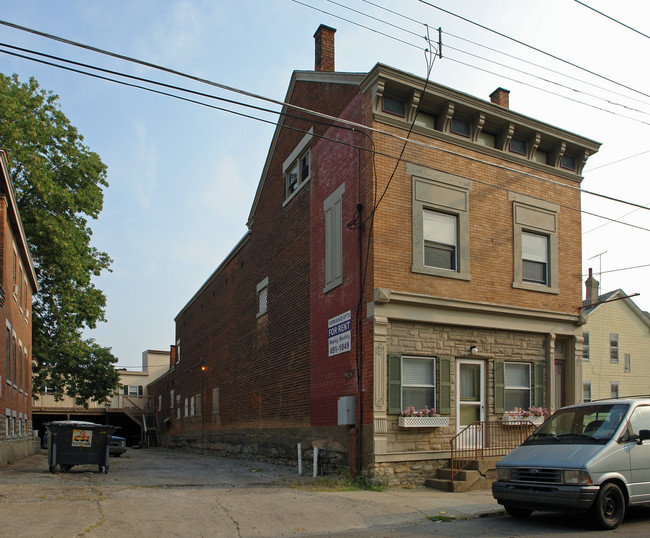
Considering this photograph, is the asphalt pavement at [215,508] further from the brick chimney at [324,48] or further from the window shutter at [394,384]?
the brick chimney at [324,48]

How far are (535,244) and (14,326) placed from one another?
57.9ft

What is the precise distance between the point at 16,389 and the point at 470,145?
18.9 meters

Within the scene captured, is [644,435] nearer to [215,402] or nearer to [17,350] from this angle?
[215,402]

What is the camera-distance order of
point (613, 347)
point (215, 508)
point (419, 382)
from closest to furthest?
point (215, 508), point (419, 382), point (613, 347)

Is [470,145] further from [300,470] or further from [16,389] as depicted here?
[16,389]

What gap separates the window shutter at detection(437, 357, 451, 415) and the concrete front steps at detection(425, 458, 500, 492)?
1303 millimetres

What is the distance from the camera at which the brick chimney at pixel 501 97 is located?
19.3 m

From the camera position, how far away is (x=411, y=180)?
589 inches

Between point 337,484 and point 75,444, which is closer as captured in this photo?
point 337,484

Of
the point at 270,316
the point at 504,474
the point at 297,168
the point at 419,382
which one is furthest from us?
the point at 270,316

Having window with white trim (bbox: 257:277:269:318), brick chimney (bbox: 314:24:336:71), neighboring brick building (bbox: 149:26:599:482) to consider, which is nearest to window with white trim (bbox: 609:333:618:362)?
neighboring brick building (bbox: 149:26:599:482)

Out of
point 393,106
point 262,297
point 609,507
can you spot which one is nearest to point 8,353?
point 262,297

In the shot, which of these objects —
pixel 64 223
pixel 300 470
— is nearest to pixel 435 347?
pixel 300 470

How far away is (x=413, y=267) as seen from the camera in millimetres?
14656
